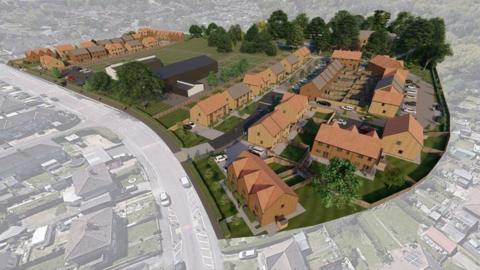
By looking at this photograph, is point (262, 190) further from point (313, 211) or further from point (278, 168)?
point (278, 168)

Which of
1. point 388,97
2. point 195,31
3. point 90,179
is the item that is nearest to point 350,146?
point 388,97

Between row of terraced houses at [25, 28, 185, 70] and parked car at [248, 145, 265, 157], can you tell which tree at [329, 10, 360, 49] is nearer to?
parked car at [248, 145, 265, 157]

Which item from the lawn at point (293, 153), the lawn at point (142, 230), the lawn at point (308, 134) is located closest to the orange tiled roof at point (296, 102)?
the lawn at point (308, 134)

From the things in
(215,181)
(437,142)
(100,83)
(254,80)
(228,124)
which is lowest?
(215,181)

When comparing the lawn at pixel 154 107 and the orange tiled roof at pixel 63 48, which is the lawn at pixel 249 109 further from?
the orange tiled roof at pixel 63 48

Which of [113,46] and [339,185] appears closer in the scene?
[339,185]

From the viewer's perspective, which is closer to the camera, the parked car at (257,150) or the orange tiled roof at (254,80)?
the parked car at (257,150)

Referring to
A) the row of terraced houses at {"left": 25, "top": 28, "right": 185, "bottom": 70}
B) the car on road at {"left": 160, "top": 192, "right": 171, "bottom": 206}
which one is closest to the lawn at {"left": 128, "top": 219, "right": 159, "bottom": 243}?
the car on road at {"left": 160, "top": 192, "right": 171, "bottom": 206}
